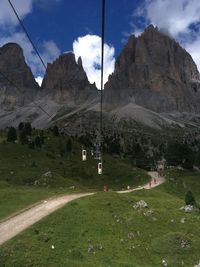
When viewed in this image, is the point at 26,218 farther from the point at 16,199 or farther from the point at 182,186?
the point at 182,186

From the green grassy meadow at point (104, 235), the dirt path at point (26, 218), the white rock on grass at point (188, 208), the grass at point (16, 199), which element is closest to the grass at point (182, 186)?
the green grassy meadow at point (104, 235)

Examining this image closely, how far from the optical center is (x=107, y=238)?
3788 centimetres

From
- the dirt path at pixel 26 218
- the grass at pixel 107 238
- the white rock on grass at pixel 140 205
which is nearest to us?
the grass at pixel 107 238

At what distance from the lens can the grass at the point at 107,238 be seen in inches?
1258

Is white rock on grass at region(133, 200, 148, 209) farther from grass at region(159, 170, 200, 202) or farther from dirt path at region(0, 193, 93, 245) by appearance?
grass at region(159, 170, 200, 202)

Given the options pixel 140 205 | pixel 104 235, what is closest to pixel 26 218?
pixel 104 235

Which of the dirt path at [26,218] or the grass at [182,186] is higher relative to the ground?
the dirt path at [26,218]

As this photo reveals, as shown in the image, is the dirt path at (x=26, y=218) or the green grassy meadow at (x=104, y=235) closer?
the green grassy meadow at (x=104, y=235)

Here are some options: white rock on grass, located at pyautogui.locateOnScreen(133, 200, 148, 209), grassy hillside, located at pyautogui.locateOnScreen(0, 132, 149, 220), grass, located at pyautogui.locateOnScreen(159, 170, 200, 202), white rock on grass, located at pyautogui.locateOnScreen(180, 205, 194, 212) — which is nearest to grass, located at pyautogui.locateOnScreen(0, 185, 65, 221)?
grassy hillside, located at pyautogui.locateOnScreen(0, 132, 149, 220)

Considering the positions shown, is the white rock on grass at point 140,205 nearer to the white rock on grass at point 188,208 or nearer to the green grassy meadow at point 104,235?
the green grassy meadow at point 104,235

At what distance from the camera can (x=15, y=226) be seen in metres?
40.6

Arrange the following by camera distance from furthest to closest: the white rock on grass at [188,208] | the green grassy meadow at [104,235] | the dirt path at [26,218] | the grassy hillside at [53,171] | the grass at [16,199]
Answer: the grassy hillside at [53,171]
the white rock on grass at [188,208]
the grass at [16,199]
the dirt path at [26,218]
the green grassy meadow at [104,235]

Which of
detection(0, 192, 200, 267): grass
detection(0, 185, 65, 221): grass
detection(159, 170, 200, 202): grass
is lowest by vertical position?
detection(159, 170, 200, 202): grass

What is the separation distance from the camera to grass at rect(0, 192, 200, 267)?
3195cm
